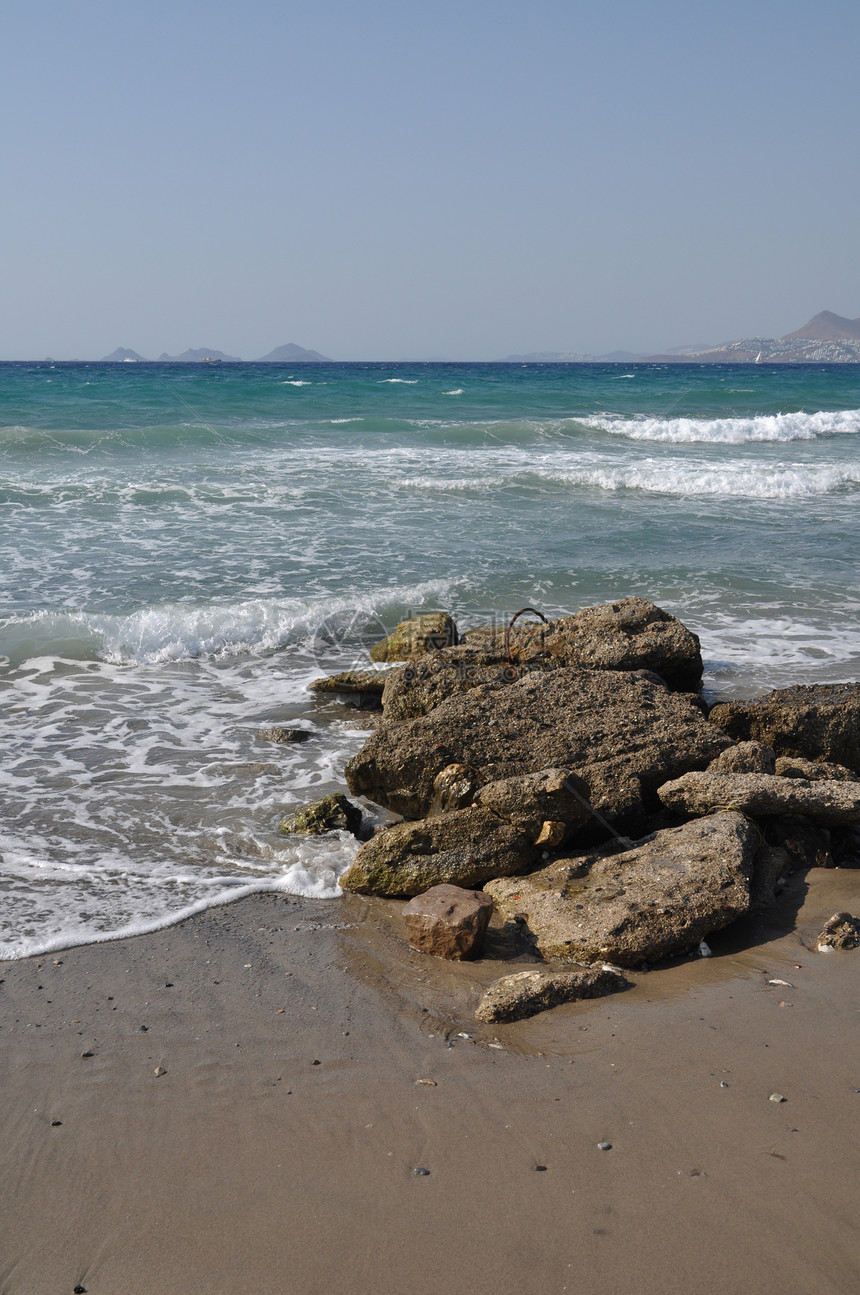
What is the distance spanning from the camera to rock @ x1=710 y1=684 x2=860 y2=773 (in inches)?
202

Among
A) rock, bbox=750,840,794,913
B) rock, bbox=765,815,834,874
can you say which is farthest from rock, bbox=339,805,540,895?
rock, bbox=765,815,834,874

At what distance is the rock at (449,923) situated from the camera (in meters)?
3.71

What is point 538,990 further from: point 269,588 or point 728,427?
point 728,427

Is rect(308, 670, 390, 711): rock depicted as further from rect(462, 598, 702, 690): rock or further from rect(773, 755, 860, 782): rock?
rect(773, 755, 860, 782): rock

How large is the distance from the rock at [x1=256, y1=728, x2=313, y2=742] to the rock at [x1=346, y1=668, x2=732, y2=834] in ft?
4.65

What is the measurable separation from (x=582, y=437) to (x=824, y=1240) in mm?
23686

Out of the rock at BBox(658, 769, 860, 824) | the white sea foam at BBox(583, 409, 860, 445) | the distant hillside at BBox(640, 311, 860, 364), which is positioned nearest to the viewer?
the rock at BBox(658, 769, 860, 824)

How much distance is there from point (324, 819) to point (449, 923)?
1378 mm

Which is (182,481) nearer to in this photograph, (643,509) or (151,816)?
(643,509)

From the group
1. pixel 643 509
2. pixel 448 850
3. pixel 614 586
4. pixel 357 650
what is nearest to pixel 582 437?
pixel 643 509

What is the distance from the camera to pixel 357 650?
833 cm

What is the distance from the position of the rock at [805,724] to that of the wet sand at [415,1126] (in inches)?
60.3

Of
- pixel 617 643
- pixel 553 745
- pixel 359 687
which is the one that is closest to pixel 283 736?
pixel 359 687

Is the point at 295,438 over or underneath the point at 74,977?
over
